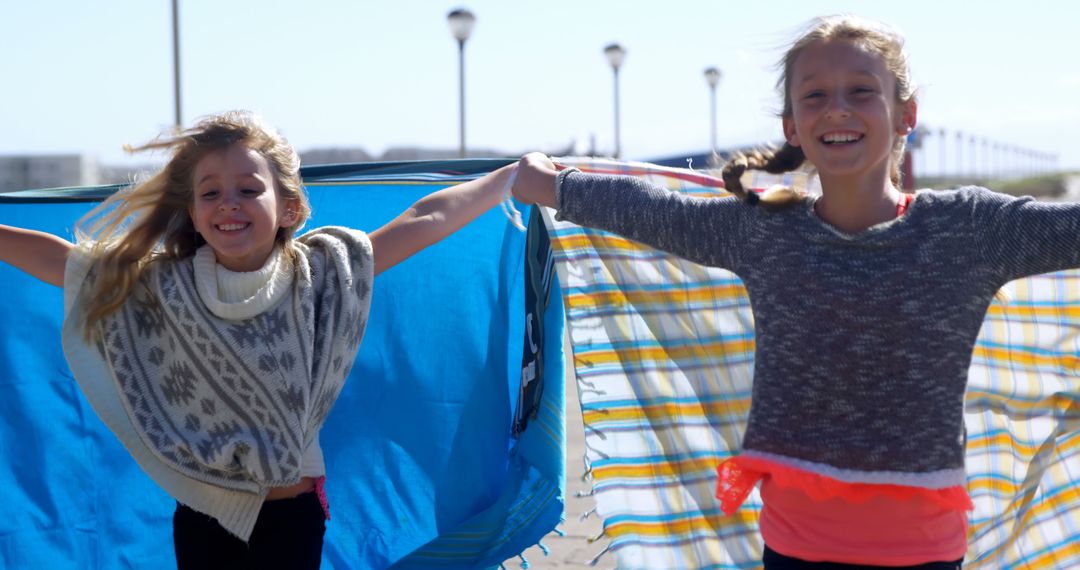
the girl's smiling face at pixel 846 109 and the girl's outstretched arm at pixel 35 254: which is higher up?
the girl's smiling face at pixel 846 109

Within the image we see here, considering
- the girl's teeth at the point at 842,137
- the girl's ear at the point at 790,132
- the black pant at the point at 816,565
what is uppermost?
the girl's ear at the point at 790,132

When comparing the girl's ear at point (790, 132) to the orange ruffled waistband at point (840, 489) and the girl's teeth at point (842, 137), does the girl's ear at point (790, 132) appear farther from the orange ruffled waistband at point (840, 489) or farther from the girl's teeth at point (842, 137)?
the orange ruffled waistband at point (840, 489)

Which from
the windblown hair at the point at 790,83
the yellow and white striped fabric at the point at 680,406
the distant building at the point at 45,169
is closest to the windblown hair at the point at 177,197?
the yellow and white striped fabric at the point at 680,406

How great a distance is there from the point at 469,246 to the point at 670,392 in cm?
98

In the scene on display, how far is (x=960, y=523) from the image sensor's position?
2371mm

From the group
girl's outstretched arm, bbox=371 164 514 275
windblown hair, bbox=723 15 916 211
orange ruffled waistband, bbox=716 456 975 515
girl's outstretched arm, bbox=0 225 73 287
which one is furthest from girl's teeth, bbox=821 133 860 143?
girl's outstretched arm, bbox=0 225 73 287

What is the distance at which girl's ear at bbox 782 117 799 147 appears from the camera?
2.54 meters

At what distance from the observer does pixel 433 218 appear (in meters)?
3.07

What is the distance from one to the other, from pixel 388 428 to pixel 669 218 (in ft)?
5.10

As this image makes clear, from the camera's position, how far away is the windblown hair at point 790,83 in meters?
2.38

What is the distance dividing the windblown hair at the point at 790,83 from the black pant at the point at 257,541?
1300 millimetres

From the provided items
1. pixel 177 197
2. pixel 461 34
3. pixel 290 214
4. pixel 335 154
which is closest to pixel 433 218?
pixel 290 214

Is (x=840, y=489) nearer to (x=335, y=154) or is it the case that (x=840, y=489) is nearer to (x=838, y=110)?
(x=838, y=110)

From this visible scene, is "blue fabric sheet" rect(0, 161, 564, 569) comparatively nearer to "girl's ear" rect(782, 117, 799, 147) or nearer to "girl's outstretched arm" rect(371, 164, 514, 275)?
"girl's outstretched arm" rect(371, 164, 514, 275)
